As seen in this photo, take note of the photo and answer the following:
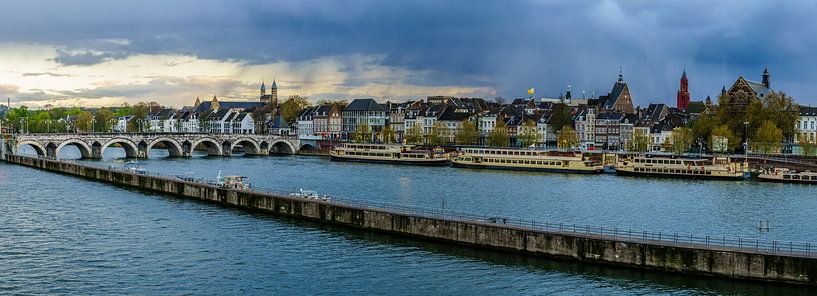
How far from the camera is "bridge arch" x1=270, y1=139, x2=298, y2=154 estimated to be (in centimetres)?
13275

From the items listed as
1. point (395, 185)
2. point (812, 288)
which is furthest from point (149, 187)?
point (812, 288)

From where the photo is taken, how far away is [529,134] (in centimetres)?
13038

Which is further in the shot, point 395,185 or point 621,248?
point 395,185

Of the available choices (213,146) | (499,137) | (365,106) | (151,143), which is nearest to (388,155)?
(499,137)

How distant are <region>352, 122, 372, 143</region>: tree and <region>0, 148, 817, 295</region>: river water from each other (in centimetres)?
7700

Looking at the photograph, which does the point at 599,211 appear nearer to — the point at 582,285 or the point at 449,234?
the point at 449,234

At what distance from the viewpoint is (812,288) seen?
1168 inches

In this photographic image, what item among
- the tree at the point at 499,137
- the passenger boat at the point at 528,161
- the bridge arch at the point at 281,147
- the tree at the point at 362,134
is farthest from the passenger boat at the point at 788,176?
the tree at the point at 362,134

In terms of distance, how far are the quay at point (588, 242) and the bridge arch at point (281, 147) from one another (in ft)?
260

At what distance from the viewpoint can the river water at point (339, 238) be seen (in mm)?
31781

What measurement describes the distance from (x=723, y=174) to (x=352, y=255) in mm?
54648

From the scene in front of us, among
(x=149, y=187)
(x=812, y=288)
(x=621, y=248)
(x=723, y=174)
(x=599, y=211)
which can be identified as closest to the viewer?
(x=812, y=288)

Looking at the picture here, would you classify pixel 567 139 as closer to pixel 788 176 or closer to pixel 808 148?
pixel 808 148

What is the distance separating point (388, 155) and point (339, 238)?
65.5 m
